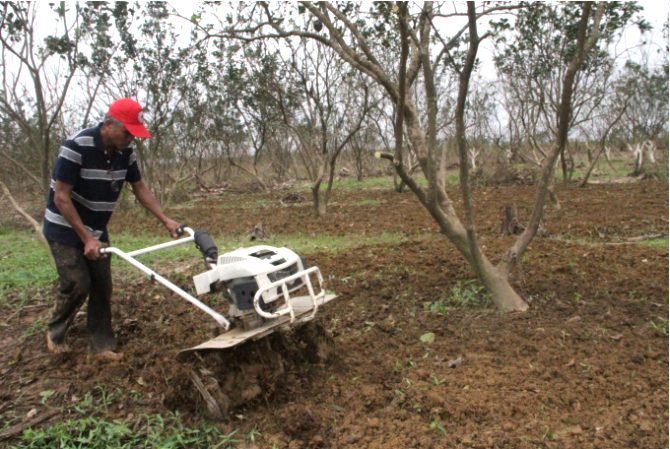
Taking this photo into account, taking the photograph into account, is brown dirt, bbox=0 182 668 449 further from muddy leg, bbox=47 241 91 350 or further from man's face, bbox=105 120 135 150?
man's face, bbox=105 120 135 150

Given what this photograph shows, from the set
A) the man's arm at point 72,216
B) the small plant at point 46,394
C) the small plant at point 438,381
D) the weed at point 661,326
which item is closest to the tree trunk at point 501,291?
the weed at point 661,326

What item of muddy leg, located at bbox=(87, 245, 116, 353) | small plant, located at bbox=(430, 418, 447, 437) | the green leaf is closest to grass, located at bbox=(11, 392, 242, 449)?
muddy leg, located at bbox=(87, 245, 116, 353)

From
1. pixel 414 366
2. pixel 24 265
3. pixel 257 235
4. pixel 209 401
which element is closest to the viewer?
pixel 209 401

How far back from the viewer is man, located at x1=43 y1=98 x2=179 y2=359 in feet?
10.6

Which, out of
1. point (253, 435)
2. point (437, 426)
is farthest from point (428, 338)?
point (253, 435)

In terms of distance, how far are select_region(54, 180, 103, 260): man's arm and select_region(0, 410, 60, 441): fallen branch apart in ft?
2.97

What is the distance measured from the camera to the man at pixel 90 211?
3242 millimetres

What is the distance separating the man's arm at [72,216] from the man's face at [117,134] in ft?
1.19

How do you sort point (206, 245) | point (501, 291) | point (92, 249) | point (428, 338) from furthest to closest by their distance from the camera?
point (501, 291) < point (428, 338) < point (92, 249) < point (206, 245)

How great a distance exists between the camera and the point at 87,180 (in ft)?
11.1

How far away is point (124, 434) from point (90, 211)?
138cm

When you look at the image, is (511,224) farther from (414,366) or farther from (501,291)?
(414,366)

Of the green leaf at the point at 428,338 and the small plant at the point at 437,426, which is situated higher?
the green leaf at the point at 428,338

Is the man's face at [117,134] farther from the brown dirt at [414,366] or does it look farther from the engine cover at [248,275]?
the brown dirt at [414,366]
